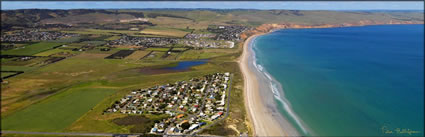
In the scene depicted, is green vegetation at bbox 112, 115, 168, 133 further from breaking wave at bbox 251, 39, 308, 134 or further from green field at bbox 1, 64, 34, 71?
green field at bbox 1, 64, 34, 71

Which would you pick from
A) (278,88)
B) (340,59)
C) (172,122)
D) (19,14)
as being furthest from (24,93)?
(19,14)

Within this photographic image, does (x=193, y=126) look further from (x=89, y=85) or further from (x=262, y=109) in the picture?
(x=89, y=85)

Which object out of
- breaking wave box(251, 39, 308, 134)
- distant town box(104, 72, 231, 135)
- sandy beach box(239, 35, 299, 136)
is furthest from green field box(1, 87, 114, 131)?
breaking wave box(251, 39, 308, 134)

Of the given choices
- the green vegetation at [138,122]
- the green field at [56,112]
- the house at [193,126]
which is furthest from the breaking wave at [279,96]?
the green field at [56,112]


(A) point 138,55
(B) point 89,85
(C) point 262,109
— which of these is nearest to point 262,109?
(C) point 262,109

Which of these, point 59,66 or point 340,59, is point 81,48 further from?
point 340,59

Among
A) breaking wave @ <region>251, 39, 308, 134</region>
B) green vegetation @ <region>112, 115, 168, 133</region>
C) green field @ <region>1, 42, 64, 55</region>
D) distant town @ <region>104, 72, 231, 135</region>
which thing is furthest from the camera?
green field @ <region>1, 42, 64, 55</region>
